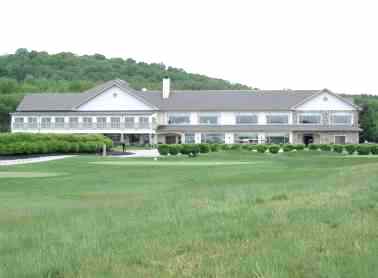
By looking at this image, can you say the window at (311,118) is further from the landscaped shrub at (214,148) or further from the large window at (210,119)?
the landscaped shrub at (214,148)

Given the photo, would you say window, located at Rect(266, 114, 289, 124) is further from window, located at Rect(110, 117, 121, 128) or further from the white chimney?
window, located at Rect(110, 117, 121, 128)

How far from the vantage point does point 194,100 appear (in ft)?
241

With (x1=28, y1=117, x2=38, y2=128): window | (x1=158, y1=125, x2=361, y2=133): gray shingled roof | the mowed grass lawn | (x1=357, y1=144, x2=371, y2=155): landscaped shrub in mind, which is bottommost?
the mowed grass lawn

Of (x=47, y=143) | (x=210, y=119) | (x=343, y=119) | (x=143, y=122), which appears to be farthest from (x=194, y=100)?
(x=47, y=143)

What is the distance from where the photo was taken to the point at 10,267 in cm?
667

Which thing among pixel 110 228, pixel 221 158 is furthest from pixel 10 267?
pixel 221 158

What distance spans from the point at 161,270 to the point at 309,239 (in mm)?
2068

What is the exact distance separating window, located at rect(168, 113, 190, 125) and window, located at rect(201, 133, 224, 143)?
3139 millimetres

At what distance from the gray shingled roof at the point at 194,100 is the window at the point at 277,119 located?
0.91 meters

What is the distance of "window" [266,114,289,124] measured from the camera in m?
70.6

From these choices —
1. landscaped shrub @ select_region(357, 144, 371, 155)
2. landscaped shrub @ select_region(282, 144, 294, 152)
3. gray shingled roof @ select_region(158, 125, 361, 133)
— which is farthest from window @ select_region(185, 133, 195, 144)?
landscaped shrub @ select_region(357, 144, 371, 155)

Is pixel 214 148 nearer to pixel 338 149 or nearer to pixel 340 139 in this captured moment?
pixel 338 149

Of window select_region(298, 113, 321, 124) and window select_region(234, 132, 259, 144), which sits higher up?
window select_region(298, 113, 321, 124)

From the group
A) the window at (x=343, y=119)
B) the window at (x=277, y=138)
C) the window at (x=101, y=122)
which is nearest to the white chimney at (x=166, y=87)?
the window at (x=101, y=122)
